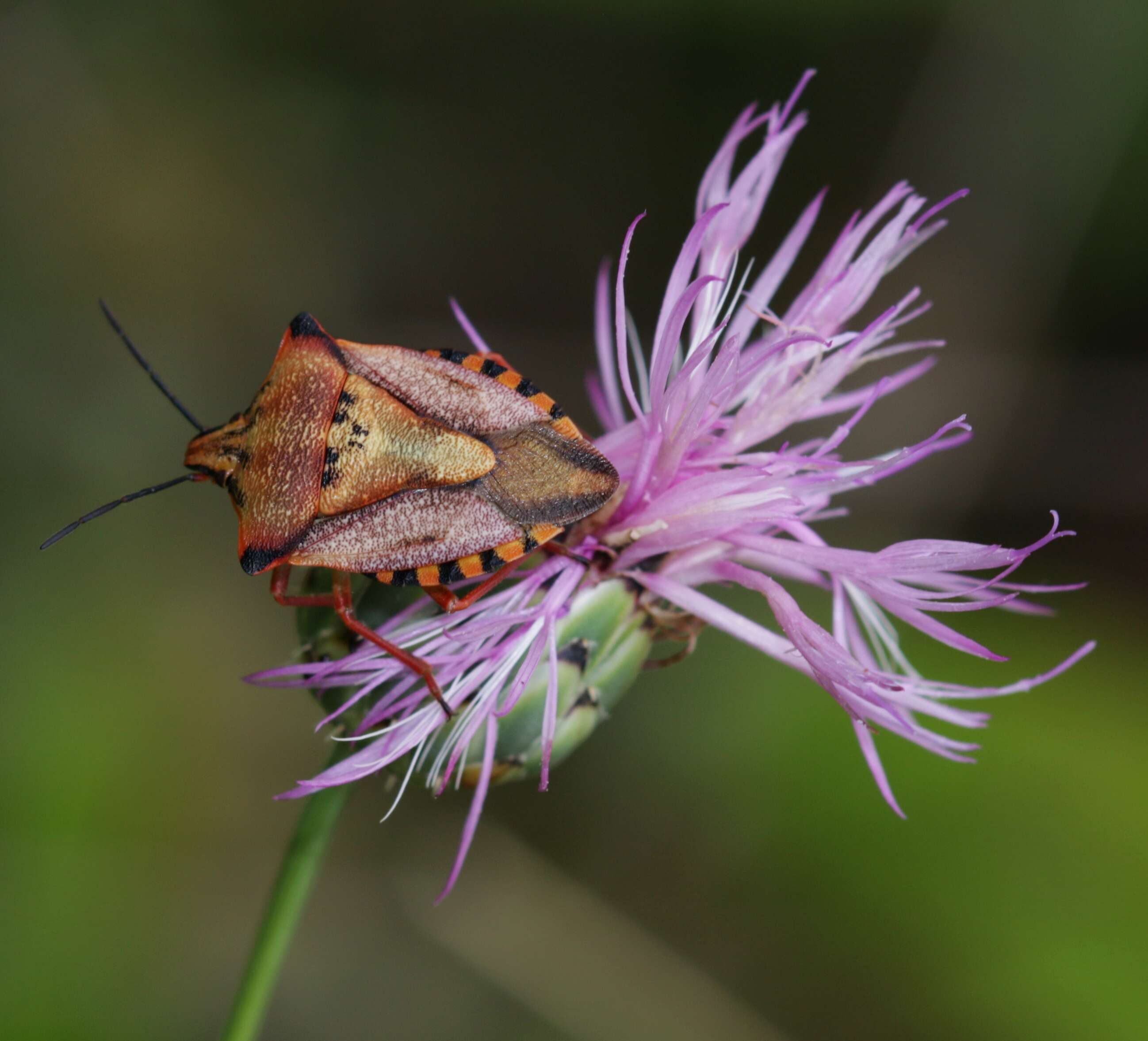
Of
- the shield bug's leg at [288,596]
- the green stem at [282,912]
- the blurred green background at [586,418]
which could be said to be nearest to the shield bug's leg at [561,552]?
the shield bug's leg at [288,596]

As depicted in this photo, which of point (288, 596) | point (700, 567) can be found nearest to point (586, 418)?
point (700, 567)

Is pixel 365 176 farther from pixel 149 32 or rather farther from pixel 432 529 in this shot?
pixel 432 529

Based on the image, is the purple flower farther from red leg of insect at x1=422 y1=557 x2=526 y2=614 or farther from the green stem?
the green stem

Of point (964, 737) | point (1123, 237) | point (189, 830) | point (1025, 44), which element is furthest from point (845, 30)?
point (189, 830)

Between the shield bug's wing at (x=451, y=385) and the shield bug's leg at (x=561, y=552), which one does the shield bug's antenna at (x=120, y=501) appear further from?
the shield bug's leg at (x=561, y=552)

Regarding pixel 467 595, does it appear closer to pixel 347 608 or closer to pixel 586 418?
pixel 347 608

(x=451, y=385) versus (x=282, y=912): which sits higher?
(x=451, y=385)
